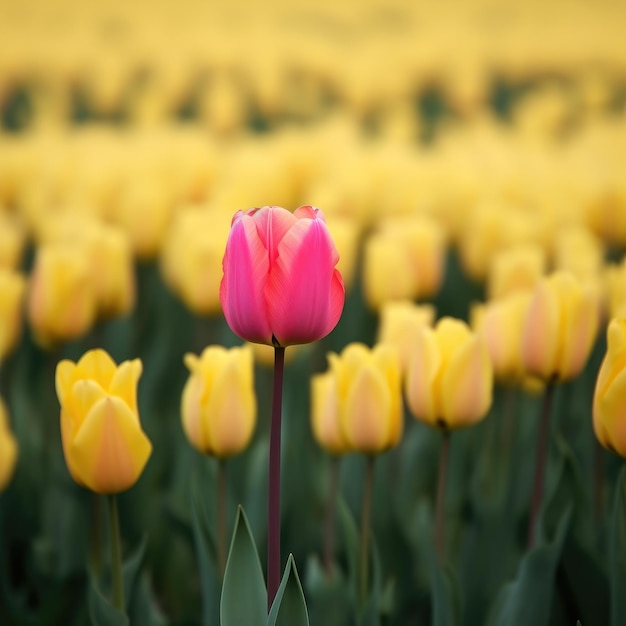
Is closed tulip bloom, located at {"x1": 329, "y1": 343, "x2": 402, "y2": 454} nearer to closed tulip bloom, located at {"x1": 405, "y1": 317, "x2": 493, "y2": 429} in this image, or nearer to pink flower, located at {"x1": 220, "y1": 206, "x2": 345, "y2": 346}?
closed tulip bloom, located at {"x1": 405, "y1": 317, "x2": 493, "y2": 429}

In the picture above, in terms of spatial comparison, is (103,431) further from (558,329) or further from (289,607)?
(558,329)

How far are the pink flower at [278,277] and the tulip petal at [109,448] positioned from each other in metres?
0.29

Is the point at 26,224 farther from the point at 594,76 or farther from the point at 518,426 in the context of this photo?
the point at 594,76

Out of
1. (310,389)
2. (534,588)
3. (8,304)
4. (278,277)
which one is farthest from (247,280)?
(310,389)

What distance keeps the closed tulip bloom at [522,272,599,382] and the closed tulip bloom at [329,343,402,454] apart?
252 mm

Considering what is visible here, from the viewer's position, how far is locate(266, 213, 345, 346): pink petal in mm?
1077

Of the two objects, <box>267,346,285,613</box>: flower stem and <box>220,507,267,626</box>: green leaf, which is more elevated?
<box>267,346,285,613</box>: flower stem

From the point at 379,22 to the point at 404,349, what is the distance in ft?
38.0

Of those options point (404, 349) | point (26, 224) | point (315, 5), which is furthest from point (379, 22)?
point (404, 349)

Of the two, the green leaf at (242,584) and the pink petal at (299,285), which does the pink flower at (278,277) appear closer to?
Answer: the pink petal at (299,285)

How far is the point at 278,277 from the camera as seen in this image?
1082 millimetres

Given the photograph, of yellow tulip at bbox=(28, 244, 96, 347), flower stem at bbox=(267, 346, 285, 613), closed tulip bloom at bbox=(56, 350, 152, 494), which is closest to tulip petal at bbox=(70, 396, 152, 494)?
closed tulip bloom at bbox=(56, 350, 152, 494)

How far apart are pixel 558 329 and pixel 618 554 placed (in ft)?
1.33

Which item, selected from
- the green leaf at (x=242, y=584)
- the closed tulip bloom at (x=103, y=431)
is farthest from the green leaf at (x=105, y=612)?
the green leaf at (x=242, y=584)
